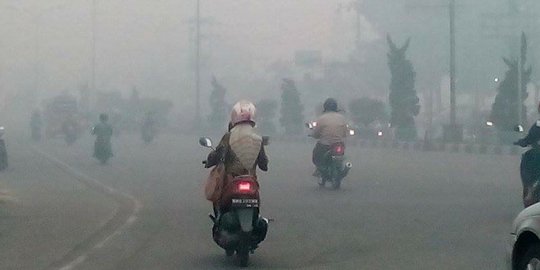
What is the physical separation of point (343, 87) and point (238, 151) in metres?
61.9

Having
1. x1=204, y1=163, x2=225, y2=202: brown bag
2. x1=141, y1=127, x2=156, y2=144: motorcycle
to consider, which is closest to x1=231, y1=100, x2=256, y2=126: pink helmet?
x1=204, y1=163, x2=225, y2=202: brown bag

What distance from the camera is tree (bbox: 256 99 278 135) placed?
57.8 meters

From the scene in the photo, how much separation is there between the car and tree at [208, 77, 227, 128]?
2077 inches

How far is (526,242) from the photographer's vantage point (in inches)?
284

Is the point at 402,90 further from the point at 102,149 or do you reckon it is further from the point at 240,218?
the point at 240,218

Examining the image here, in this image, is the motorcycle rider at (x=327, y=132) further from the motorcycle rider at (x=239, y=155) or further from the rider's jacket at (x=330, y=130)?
the motorcycle rider at (x=239, y=155)

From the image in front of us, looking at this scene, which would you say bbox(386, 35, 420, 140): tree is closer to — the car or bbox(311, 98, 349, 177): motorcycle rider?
bbox(311, 98, 349, 177): motorcycle rider

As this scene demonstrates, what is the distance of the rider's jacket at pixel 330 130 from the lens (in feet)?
62.0

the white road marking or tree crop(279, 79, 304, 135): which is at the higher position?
tree crop(279, 79, 304, 135)

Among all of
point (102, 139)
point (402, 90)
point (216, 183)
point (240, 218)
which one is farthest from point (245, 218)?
point (402, 90)

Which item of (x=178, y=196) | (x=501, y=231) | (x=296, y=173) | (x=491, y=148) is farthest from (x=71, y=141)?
(x=501, y=231)

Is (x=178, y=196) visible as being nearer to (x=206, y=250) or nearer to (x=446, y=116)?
(x=206, y=250)

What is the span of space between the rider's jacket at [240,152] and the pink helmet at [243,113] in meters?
0.11

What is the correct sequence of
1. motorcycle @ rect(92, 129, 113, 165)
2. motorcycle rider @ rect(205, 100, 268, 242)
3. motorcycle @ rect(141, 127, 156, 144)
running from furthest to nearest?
motorcycle @ rect(141, 127, 156, 144) < motorcycle @ rect(92, 129, 113, 165) < motorcycle rider @ rect(205, 100, 268, 242)
